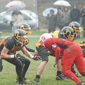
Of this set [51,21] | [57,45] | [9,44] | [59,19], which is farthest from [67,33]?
[51,21]

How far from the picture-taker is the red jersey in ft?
22.3

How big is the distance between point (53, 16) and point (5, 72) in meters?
9.93

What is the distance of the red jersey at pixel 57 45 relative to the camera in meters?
6.81

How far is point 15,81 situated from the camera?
309 inches

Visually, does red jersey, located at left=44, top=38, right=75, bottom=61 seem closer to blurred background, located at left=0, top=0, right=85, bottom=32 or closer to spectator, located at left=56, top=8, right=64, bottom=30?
spectator, located at left=56, top=8, right=64, bottom=30

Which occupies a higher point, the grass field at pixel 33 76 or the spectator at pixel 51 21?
the spectator at pixel 51 21

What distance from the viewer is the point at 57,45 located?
6.90m

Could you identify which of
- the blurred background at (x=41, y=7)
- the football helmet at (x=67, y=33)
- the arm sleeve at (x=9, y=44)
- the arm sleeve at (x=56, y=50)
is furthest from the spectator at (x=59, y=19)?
the arm sleeve at (x=56, y=50)

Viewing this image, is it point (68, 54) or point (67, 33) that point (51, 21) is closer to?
point (67, 33)

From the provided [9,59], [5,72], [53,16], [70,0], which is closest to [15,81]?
[9,59]

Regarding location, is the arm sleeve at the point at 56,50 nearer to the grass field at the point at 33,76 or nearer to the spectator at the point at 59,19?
the grass field at the point at 33,76

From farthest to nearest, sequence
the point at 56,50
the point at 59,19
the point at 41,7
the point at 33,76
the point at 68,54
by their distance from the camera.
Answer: the point at 41,7 → the point at 59,19 → the point at 33,76 → the point at 56,50 → the point at 68,54

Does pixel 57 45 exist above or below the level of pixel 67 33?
below

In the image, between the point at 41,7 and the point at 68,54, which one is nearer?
the point at 68,54
